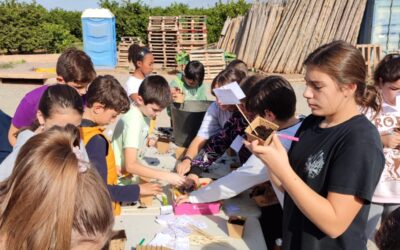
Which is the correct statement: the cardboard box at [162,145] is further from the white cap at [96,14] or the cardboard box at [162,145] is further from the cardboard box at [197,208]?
the white cap at [96,14]

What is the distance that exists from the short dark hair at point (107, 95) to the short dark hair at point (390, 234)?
161cm

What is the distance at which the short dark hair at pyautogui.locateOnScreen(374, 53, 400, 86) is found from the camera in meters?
2.45

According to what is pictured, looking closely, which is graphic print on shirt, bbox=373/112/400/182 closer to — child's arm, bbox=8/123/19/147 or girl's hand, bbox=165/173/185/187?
girl's hand, bbox=165/173/185/187

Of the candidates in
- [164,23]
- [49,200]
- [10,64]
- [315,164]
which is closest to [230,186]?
[315,164]

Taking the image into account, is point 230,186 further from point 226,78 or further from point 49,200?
point 49,200

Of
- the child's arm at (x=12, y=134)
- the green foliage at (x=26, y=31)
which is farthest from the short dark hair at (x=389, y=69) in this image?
the green foliage at (x=26, y=31)

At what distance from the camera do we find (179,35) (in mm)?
13430

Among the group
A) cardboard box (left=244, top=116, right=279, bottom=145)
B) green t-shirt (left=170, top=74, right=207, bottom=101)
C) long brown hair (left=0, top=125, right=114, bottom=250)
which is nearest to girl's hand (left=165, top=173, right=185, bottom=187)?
cardboard box (left=244, top=116, right=279, bottom=145)

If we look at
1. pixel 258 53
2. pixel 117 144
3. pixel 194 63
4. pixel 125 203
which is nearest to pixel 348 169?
pixel 125 203

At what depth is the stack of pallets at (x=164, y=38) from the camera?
1369cm

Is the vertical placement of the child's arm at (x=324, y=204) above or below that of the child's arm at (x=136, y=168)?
above

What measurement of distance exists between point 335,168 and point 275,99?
675 millimetres

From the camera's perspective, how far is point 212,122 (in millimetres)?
3086

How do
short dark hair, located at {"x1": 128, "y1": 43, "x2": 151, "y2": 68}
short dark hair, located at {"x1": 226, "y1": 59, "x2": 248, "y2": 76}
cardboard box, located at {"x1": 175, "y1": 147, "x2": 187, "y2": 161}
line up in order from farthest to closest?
short dark hair, located at {"x1": 128, "y1": 43, "x2": 151, "y2": 68}, short dark hair, located at {"x1": 226, "y1": 59, "x2": 248, "y2": 76}, cardboard box, located at {"x1": 175, "y1": 147, "x2": 187, "y2": 161}
